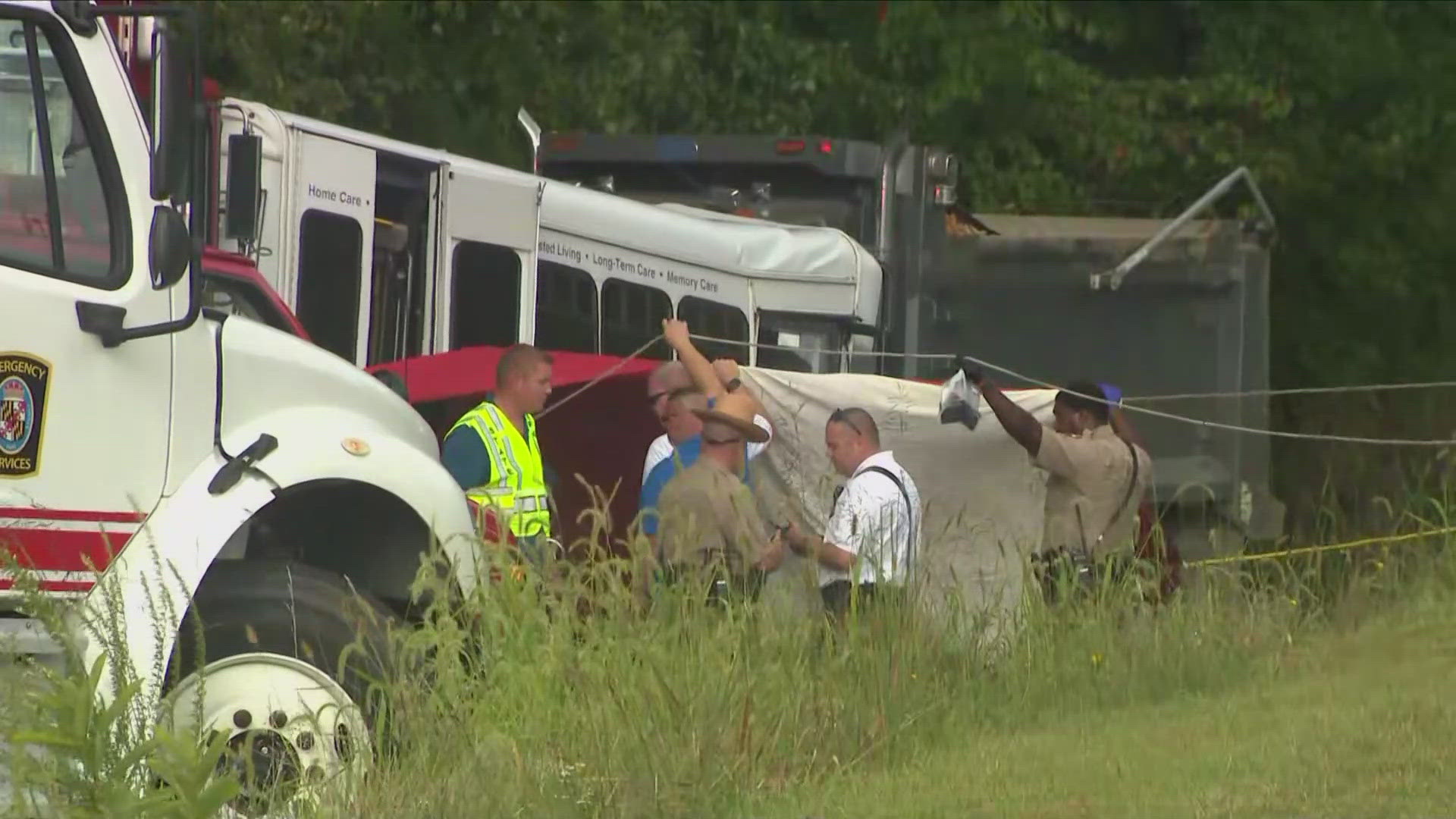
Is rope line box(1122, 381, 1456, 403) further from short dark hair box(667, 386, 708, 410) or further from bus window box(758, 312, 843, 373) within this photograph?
short dark hair box(667, 386, 708, 410)

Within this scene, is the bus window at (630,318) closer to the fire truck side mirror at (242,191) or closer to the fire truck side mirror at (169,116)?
the fire truck side mirror at (242,191)

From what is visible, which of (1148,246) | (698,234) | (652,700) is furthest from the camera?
(1148,246)

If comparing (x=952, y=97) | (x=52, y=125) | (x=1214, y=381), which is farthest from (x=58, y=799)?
(x=952, y=97)

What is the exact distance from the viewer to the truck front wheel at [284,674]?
6.23m

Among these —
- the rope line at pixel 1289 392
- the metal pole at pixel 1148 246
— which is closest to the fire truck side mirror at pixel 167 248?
the rope line at pixel 1289 392

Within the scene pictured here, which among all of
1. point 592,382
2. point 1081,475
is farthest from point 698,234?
point 1081,475

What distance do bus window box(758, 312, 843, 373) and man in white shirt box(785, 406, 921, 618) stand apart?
12.0 ft

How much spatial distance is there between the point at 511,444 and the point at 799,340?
5.07 m

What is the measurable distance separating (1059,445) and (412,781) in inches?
Result: 168

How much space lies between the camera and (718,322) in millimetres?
12812

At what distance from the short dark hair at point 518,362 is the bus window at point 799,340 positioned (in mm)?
4339

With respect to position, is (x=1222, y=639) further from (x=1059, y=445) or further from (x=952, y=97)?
(x=952, y=97)

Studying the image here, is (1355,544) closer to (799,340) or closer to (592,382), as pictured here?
(592,382)

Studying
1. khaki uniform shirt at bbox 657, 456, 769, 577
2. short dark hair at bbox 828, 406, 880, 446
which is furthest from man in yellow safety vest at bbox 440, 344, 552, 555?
short dark hair at bbox 828, 406, 880, 446
